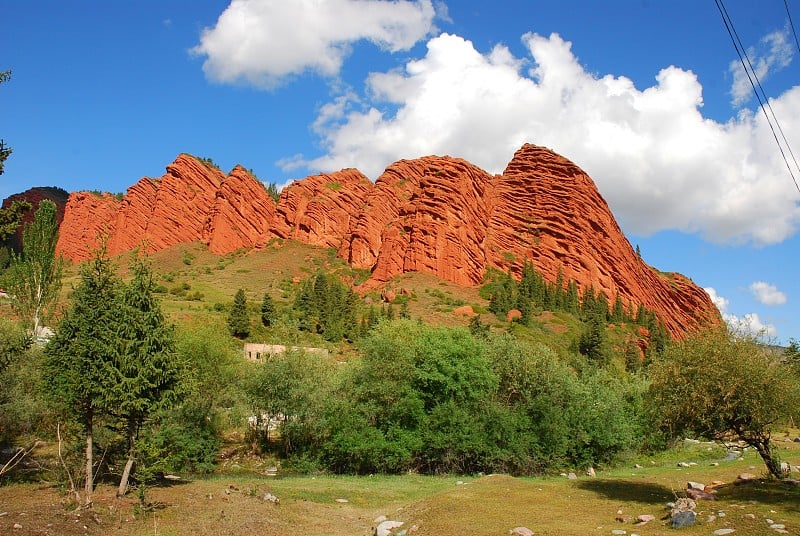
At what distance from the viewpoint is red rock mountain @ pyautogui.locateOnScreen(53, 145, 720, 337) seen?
392ft

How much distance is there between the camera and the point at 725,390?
1633 cm

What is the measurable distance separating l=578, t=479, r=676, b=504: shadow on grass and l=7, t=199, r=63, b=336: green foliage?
35.1 meters

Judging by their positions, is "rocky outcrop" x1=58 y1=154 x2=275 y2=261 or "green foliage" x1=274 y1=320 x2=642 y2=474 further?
"rocky outcrop" x1=58 y1=154 x2=275 y2=261

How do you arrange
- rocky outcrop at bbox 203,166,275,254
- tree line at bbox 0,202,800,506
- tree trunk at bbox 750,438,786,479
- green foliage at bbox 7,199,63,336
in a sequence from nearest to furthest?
tree trunk at bbox 750,438,786,479, tree line at bbox 0,202,800,506, green foliage at bbox 7,199,63,336, rocky outcrop at bbox 203,166,275,254

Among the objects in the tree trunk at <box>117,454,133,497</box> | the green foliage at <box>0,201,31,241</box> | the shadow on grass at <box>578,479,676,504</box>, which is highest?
the green foliage at <box>0,201,31,241</box>

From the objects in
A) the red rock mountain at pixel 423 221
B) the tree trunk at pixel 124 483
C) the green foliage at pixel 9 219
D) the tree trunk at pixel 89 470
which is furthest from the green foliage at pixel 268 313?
the green foliage at pixel 9 219

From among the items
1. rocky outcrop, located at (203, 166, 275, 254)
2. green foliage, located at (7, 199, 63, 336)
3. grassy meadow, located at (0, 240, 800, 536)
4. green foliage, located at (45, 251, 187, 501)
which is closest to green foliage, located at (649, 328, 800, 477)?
grassy meadow, located at (0, 240, 800, 536)

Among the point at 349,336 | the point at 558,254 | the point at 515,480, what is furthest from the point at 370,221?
the point at 515,480

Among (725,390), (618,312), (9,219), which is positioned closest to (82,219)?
(618,312)

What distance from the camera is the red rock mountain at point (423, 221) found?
120 metres

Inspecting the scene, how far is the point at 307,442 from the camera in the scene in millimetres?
34844

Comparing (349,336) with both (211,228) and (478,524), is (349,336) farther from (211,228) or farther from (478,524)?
(211,228)

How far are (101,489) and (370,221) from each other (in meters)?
114

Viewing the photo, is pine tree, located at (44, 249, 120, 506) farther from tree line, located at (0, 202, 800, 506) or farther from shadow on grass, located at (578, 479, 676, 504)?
shadow on grass, located at (578, 479, 676, 504)
